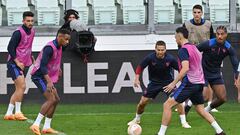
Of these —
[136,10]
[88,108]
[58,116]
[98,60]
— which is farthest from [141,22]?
[58,116]

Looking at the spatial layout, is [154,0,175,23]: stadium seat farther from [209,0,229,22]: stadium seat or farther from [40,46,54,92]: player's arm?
[40,46,54,92]: player's arm

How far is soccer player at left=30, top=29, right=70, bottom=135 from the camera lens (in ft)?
39.8

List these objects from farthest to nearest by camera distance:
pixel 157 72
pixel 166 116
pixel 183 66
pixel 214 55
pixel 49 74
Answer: pixel 214 55, pixel 157 72, pixel 49 74, pixel 166 116, pixel 183 66

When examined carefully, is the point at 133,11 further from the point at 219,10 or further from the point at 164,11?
the point at 219,10

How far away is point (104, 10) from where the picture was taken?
63.1 ft

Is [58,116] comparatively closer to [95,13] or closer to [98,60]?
[98,60]

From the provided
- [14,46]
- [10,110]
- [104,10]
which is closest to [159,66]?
[14,46]

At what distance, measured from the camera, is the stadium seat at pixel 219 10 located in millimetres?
19094

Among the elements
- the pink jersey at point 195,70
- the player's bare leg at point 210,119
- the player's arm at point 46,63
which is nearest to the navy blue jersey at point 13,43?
the player's arm at point 46,63

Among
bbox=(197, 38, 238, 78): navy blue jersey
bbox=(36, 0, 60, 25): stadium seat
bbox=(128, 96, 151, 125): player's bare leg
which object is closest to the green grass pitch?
bbox=(128, 96, 151, 125): player's bare leg

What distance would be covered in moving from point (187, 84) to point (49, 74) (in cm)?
235

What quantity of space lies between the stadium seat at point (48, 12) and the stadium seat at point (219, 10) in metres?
3.89

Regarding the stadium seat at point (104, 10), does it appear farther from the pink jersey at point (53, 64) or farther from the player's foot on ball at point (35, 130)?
the player's foot on ball at point (35, 130)

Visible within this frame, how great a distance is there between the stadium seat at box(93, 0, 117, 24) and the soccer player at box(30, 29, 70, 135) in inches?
262
